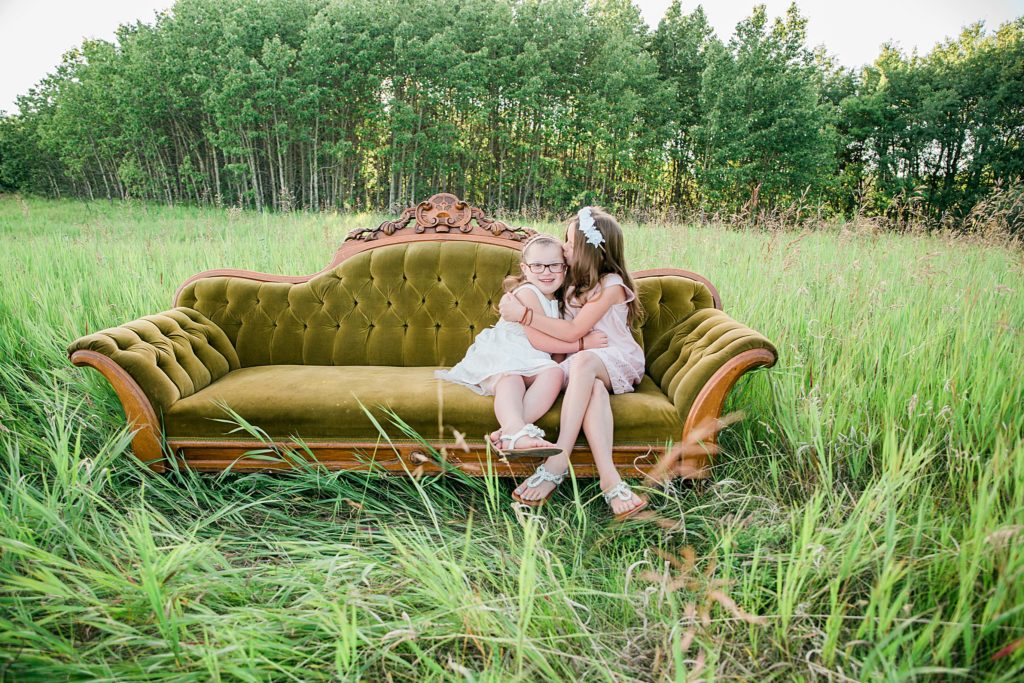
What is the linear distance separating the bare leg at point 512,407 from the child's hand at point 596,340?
14.2 inches

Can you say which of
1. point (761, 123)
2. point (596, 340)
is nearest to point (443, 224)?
point (596, 340)

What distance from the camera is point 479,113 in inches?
509

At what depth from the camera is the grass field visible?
1.21 m

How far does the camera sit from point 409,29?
42.1ft

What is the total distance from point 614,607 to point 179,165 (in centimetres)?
1781

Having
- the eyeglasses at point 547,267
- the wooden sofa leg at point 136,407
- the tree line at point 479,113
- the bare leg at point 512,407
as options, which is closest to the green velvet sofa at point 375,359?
the wooden sofa leg at point 136,407

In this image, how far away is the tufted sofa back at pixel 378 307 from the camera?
8.88 feet

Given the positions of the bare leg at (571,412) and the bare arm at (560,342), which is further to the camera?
the bare arm at (560,342)

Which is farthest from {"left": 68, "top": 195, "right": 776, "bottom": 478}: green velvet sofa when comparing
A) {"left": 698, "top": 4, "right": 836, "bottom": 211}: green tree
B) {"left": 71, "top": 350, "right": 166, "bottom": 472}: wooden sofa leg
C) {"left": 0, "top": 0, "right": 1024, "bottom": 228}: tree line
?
{"left": 698, "top": 4, "right": 836, "bottom": 211}: green tree

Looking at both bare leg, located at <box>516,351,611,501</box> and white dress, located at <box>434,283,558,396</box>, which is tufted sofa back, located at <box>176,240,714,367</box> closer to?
white dress, located at <box>434,283,558,396</box>

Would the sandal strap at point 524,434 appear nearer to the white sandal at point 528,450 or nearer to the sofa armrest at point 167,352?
the white sandal at point 528,450

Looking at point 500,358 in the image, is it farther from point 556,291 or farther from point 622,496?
point 622,496

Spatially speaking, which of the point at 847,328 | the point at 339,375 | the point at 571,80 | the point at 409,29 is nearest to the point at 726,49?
the point at 571,80

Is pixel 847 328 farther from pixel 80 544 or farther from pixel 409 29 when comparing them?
pixel 409 29
